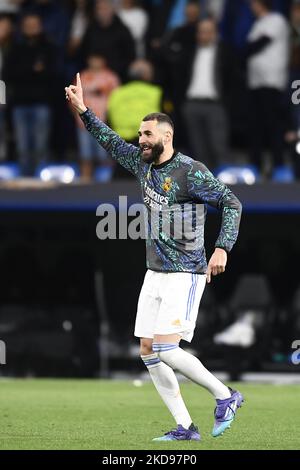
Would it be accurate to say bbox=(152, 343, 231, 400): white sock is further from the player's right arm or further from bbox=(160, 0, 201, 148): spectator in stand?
bbox=(160, 0, 201, 148): spectator in stand

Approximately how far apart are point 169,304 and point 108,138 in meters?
1.26

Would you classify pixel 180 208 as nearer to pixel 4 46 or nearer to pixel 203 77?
pixel 203 77

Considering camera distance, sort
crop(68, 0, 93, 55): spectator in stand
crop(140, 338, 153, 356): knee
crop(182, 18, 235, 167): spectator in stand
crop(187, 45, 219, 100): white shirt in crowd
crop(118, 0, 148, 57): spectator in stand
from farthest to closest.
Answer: crop(68, 0, 93, 55): spectator in stand → crop(118, 0, 148, 57): spectator in stand → crop(187, 45, 219, 100): white shirt in crowd → crop(182, 18, 235, 167): spectator in stand → crop(140, 338, 153, 356): knee

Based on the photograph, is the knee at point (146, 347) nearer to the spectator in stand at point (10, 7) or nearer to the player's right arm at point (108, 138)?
the player's right arm at point (108, 138)

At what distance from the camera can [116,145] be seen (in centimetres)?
909

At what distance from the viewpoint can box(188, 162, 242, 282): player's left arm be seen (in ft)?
28.0

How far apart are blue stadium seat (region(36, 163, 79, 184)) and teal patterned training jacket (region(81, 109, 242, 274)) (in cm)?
829

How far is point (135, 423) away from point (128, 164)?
7.43ft

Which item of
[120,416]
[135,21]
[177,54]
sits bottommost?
[120,416]

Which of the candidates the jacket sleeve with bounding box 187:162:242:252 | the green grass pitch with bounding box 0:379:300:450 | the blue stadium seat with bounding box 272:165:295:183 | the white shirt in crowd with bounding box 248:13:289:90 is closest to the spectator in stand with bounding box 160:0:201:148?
the white shirt in crowd with bounding box 248:13:289:90

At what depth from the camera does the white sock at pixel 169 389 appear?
8688 mm

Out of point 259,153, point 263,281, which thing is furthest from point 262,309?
point 259,153

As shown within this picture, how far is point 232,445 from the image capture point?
8383 mm

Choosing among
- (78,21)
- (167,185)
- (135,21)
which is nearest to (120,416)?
(167,185)
